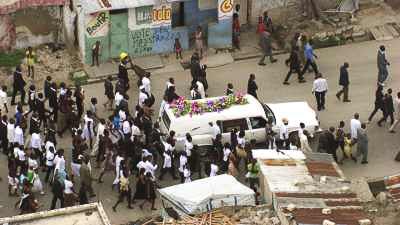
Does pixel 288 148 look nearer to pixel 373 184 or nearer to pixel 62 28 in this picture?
pixel 373 184

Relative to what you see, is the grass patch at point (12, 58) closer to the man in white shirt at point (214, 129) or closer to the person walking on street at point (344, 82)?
the man in white shirt at point (214, 129)

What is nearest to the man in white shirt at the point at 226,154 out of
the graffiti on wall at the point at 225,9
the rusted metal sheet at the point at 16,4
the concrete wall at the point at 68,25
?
the graffiti on wall at the point at 225,9

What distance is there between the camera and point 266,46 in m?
30.5

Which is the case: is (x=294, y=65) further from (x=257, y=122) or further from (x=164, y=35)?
(x=164, y=35)

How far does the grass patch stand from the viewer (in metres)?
30.1

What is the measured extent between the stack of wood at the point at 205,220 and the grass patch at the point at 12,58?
10.8 m

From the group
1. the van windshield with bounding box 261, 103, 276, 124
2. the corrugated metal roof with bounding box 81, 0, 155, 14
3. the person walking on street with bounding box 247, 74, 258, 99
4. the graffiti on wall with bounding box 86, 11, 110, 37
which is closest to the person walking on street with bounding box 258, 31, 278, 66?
the person walking on street with bounding box 247, 74, 258, 99

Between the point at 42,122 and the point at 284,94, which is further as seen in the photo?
the point at 284,94

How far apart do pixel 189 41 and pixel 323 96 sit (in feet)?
18.5

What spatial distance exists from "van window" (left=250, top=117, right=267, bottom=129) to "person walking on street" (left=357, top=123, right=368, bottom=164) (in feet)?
8.12

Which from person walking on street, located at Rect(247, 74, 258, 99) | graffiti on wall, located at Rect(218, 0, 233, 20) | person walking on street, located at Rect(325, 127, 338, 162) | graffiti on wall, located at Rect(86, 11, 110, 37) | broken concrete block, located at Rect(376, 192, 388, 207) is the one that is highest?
graffiti on wall, located at Rect(218, 0, 233, 20)

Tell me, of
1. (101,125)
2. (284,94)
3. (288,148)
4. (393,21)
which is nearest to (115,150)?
(101,125)

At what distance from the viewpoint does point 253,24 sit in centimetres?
3247

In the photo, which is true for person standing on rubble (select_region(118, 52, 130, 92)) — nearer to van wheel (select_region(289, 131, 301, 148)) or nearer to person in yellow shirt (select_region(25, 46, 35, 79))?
person in yellow shirt (select_region(25, 46, 35, 79))
